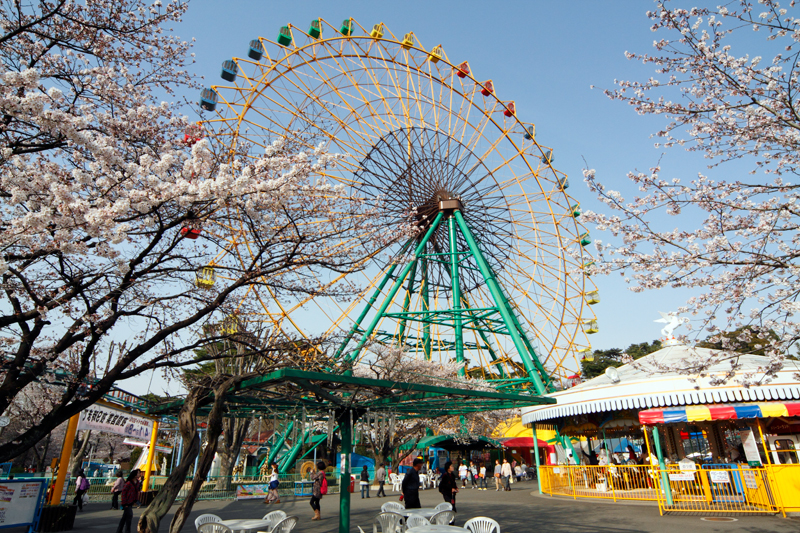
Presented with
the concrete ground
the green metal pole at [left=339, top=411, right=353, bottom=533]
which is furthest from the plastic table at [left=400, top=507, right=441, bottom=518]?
the concrete ground

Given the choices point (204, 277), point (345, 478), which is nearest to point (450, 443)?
point (345, 478)

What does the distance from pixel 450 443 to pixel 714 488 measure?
18.0 m

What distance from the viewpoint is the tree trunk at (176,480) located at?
16.2ft

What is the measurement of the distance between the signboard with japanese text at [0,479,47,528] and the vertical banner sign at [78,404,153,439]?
1336 millimetres

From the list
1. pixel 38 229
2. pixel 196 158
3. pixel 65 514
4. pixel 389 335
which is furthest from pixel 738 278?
pixel 389 335

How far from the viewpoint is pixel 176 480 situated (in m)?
5.35

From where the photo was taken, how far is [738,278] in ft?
19.9

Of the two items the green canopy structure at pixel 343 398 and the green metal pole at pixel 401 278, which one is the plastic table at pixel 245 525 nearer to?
the green canopy structure at pixel 343 398

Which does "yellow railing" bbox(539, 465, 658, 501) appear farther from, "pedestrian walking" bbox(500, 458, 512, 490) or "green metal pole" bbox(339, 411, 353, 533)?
"green metal pole" bbox(339, 411, 353, 533)

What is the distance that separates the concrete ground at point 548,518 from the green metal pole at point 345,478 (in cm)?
164

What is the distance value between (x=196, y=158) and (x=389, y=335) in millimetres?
16396

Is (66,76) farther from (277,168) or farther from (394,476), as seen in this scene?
(394,476)

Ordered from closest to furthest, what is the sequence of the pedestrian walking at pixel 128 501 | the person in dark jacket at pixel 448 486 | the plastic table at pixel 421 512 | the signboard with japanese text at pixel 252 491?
the plastic table at pixel 421 512, the pedestrian walking at pixel 128 501, the person in dark jacket at pixel 448 486, the signboard with japanese text at pixel 252 491

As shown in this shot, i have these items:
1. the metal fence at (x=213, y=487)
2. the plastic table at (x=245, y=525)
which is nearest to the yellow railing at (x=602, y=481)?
the metal fence at (x=213, y=487)
